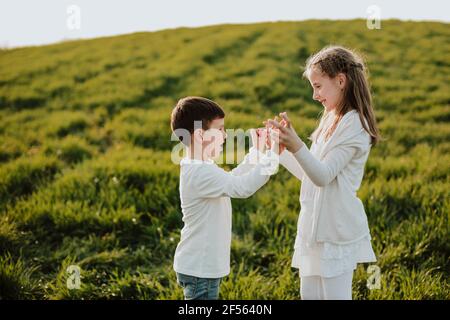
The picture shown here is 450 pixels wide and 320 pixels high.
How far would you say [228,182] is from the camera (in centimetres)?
220

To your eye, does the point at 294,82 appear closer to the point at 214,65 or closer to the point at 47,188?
the point at 214,65

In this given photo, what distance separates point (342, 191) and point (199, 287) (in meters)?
0.87

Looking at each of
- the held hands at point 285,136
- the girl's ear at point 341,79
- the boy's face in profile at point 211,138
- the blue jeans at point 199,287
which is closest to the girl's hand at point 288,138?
the held hands at point 285,136

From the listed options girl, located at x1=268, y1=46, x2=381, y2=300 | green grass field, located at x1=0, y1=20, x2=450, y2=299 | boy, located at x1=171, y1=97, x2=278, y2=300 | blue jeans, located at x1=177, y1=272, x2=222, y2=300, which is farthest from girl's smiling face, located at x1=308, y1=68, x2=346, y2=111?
green grass field, located at x1=0, y1=20, x2=450, y2=299

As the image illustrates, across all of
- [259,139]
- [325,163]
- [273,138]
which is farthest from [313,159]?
[259,139]

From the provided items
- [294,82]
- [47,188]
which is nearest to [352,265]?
[47,188]

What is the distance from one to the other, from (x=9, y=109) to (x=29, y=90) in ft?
2.90

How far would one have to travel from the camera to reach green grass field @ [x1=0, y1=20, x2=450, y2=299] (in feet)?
11.1

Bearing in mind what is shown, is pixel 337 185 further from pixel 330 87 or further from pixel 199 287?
pixel 199 287

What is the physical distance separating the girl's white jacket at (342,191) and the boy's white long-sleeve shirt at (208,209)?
0.28m

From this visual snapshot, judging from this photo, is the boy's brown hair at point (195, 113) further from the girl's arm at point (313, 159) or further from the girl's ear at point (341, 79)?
the girl's ear at point (341, 79)

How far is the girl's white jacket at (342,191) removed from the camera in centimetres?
222

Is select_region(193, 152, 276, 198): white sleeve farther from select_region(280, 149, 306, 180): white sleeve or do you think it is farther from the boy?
select_region(280, 149, 306, 180): white sleeve

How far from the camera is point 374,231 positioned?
12.4 feet
